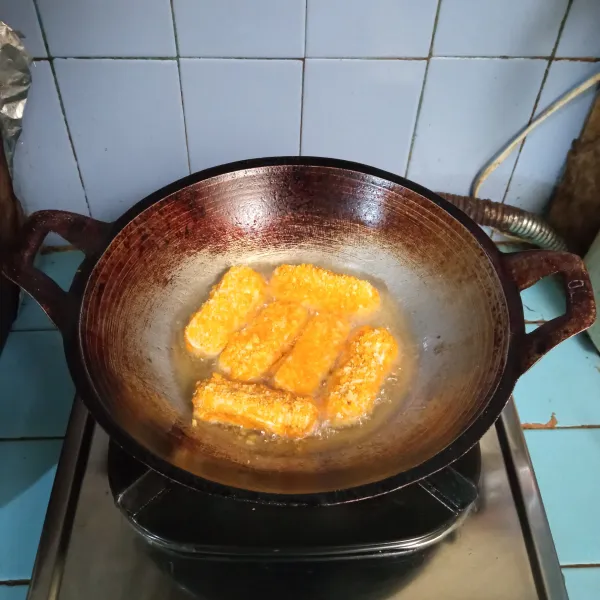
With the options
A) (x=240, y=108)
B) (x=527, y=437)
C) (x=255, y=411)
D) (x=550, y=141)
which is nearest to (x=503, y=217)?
(x=550, y=141)

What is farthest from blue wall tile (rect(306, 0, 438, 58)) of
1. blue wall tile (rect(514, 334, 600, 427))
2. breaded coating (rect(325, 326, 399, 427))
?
blue wall tile (rect(514, 334, 600, 427))

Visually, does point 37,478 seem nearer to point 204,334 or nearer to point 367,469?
point 204,334

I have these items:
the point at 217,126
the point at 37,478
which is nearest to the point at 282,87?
the point at 217,126

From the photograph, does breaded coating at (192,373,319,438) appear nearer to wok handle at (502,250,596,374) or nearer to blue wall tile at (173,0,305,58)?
wok handle at (502,250,596,374)

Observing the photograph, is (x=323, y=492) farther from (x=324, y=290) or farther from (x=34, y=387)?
(x=34, y=387)

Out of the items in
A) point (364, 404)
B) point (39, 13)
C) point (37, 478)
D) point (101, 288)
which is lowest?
point (37, 478)

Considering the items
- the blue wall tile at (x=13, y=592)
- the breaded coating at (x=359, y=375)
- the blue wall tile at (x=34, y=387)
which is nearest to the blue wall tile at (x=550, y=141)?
the breaded coating at (x=359, y=375)
